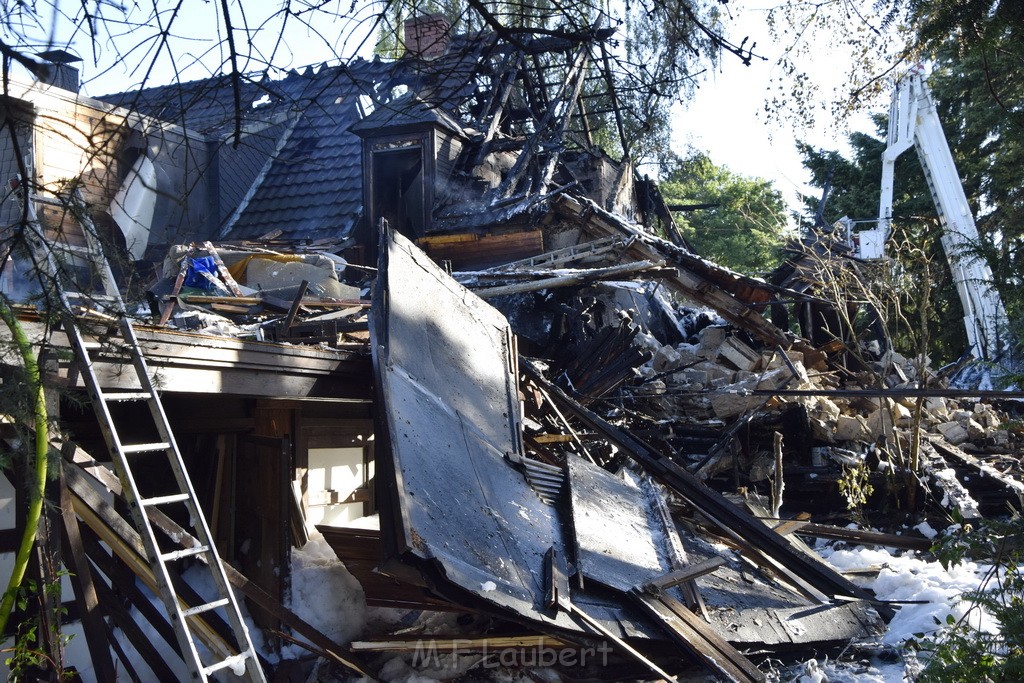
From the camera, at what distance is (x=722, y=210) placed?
34.4 meters

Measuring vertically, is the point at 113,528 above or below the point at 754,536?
above

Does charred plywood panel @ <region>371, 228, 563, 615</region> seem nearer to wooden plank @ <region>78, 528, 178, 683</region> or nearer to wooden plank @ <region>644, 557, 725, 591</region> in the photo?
wooden plank @ <region>644, 557, 725, 591</region>

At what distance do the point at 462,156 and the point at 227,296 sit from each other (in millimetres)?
7808

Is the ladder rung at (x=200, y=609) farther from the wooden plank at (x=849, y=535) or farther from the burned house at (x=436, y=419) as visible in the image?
the wooden plank at (x=849, y=535)

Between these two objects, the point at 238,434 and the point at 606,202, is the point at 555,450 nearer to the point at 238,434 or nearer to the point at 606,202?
the point at 238,434

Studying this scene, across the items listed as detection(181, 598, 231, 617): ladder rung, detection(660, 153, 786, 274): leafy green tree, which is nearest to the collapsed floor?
detection(181, 598, 231, 617): ladder rung

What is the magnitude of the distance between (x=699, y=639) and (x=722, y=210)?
30.0 m

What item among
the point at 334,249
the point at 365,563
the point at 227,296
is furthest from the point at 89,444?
the point at 334,249

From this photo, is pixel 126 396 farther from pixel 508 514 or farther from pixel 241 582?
pixel 508 514

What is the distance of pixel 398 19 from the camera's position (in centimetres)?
346

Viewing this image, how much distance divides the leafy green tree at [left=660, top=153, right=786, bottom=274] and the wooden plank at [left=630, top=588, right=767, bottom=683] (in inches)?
953

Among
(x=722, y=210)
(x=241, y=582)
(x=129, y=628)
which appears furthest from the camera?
(x=722, y=210)

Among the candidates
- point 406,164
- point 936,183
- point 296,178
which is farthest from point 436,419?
point 936,183

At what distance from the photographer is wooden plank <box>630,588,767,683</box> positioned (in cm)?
588
